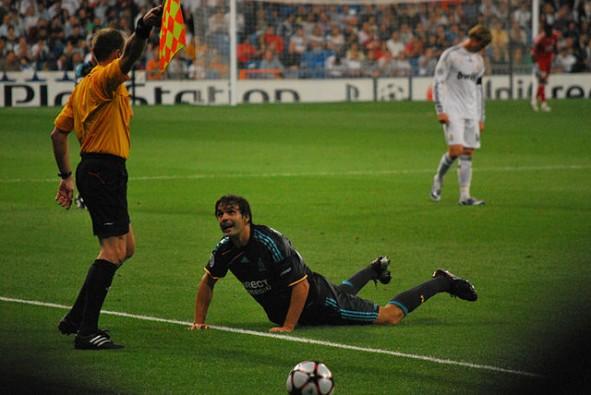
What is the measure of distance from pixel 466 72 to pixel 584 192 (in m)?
2.43

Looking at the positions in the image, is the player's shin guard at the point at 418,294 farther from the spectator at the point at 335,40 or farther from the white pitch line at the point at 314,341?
the spectator at the point at 335,40

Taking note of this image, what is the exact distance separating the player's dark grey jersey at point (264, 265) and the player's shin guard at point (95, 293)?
0.68 metres

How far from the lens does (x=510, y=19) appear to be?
129 ft

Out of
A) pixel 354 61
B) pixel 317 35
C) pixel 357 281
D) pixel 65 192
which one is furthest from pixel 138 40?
pixel 317 35

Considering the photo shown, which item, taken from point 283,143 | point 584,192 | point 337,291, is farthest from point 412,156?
point 337,291

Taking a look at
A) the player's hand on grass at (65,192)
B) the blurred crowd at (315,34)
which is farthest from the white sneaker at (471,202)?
the blurred crowd at (315,34)

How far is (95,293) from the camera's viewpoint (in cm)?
839

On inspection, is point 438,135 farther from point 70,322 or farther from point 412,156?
point 70,322

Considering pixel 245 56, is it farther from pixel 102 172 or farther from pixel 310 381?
pixel 310 381

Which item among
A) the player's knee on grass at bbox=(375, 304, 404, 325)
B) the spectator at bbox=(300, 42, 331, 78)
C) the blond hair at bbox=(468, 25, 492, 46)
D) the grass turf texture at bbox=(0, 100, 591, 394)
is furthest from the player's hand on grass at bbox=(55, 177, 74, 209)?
the spectator at bbox=(300, 42, 331, 78)

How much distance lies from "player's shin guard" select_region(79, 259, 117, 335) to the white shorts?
344 inches

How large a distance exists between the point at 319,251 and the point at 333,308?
3.65 m

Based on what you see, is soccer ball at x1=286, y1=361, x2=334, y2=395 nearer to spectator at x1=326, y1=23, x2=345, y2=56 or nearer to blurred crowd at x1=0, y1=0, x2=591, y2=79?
blurred crowd at x1=0, y1=0, x2=591, y2=79

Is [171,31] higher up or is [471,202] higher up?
[171,31]
